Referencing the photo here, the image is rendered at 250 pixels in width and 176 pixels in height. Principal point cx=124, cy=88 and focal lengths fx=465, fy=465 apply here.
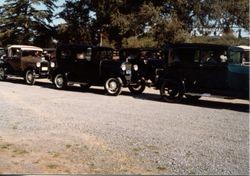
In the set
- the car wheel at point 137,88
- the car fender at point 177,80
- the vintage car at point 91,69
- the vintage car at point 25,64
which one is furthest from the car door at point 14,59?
the car fender at point 177,80

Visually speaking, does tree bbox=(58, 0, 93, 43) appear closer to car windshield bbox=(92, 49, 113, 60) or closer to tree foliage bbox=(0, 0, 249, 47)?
tree foliage bbox=(0, 0, 249, 47)

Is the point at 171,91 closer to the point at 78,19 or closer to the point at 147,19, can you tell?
the point at 147,19

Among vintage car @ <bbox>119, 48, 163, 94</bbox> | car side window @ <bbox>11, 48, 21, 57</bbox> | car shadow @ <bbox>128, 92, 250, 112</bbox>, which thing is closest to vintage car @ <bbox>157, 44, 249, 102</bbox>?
car shadow @ <bbox>128, 92, 250, 112</bbox>

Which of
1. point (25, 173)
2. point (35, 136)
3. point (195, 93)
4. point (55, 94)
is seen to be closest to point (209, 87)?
point (195, 93)

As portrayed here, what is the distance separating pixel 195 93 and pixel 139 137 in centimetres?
636

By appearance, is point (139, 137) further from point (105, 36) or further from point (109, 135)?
point (105, 36)

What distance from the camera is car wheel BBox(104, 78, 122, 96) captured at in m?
17.8

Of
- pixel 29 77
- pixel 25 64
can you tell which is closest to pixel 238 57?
pixel 29 77

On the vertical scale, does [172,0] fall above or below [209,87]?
above

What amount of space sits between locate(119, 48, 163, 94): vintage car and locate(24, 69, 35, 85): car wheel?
468 cm

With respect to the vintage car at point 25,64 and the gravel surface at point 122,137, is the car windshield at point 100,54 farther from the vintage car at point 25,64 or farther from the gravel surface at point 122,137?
the gravel surface at point 122,137

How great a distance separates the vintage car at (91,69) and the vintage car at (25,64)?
1460mm

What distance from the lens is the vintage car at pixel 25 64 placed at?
22.1 metres

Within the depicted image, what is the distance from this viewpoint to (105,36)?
36844 millimetres
